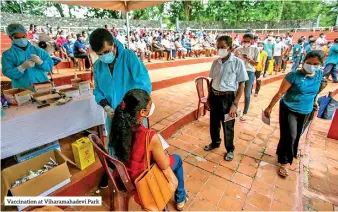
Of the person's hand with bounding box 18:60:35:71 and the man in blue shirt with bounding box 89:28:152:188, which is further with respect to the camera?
the person's hand with bounding box 18:60:35:71

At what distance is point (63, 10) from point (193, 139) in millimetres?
30825

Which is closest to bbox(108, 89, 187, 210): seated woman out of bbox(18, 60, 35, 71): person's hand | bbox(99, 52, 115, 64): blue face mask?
bbox(99, 52, 115, 64): blue face mask

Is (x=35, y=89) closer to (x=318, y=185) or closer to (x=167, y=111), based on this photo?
(x=167, y=111)

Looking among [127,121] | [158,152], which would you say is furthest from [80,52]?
[158,152]

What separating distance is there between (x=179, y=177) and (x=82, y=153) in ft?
4.00

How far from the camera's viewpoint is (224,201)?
2.12 m

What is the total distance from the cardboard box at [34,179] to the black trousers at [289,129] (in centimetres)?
258

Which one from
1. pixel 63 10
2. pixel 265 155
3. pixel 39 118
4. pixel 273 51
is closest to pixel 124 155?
pixel 39 118

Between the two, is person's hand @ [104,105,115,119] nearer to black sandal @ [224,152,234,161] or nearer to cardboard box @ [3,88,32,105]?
cardboard box @ [3,88,32,105]

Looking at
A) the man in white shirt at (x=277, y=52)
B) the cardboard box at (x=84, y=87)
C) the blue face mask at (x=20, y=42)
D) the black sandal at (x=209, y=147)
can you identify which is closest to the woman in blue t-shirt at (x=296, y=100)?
the black sandal at (x=209, y=147)

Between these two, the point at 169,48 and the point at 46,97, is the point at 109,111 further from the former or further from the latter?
the point at 169,48

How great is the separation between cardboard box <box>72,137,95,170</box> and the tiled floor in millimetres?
745

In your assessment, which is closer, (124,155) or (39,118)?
(124,155)

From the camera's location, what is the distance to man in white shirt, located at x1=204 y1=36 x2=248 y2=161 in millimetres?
2441
